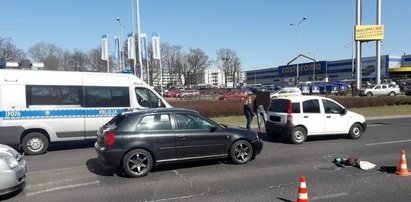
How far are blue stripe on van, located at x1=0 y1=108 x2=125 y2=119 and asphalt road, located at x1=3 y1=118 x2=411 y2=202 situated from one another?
1.21 m

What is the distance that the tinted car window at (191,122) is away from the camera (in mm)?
8555

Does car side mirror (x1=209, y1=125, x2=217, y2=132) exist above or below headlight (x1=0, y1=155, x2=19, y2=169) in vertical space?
above

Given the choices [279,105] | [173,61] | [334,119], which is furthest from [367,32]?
Result: [173,61]

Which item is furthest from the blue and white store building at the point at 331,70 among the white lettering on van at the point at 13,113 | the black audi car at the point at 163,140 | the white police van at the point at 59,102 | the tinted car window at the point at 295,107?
the white lettering on van at the point at 13,113

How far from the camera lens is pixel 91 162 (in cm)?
978

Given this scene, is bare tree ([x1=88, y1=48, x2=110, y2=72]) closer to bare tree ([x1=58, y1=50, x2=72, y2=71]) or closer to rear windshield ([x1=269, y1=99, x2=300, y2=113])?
bare tree ([x1=58, y1=50, x2=72, y2=71])

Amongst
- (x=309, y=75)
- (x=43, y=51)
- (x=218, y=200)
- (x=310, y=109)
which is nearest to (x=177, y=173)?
(x=218, y=200)

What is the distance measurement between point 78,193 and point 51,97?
536cm

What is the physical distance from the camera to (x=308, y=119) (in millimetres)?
12875

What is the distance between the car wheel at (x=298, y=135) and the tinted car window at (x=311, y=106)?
65cm

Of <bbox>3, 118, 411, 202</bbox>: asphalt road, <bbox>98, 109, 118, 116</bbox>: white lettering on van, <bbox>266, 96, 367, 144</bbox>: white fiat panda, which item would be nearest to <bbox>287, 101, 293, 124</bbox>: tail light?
<bbox>266, 96, 367, 144</bbox>: white fiat panda

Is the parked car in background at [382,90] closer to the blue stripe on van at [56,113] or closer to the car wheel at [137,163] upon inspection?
the blue stripe on van at [56,113]

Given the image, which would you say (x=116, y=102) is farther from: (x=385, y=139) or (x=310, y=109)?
(x=385, y=139)

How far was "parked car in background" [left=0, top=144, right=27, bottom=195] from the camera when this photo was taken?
6.21m
